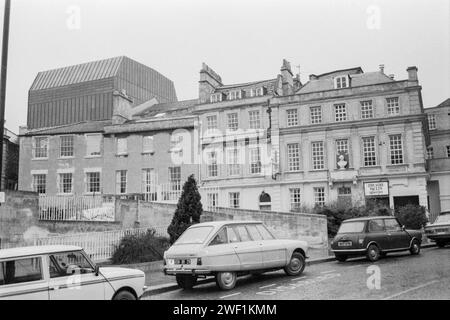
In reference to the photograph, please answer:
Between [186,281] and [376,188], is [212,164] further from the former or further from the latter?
[186,281]

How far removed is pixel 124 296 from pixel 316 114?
29.7 m

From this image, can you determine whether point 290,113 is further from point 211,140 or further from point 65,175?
point 65,175

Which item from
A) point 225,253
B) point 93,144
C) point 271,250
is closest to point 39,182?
point 93,144

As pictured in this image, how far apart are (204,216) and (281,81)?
21.3 metres

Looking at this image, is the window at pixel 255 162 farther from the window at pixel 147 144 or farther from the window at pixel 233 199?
the window at pixel 147 144

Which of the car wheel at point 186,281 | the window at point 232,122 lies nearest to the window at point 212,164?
the window at point 232,122

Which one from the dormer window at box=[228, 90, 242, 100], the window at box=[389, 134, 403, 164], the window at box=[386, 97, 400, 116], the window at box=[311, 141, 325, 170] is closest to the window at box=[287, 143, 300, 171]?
the window at box=[311, 141, 325, 170]

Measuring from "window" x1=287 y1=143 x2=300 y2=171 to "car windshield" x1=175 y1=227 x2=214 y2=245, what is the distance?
2486 cm

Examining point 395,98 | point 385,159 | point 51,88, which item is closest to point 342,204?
point 385,159

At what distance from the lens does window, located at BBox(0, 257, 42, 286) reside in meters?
7.51

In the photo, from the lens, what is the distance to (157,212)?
841 inches

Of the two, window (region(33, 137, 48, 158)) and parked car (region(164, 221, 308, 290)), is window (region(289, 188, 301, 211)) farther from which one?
parked car (region(164, 221, 308, 290))

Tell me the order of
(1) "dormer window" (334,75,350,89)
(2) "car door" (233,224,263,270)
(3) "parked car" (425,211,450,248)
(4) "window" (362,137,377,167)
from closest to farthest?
1. (2) "car door" (233,224,263,270)
2. (3) "parked car" (425,211,450,248)
3. (4) "window" (362,137,377,167)
4. (1) "dormer window" (334,75,350,89)

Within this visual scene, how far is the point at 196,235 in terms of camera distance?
1199cm
